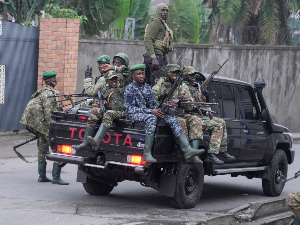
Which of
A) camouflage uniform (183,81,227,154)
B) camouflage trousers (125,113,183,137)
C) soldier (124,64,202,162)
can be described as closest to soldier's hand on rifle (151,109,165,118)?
soldier (124,64,202,162)

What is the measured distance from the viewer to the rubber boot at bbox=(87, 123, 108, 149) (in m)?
7.14

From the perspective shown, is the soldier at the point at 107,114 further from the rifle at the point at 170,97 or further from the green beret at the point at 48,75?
the green beret at the point at 48,75

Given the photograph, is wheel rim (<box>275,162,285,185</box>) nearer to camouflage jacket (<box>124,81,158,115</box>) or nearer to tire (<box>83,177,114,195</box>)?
tire (<box>83,177,114,195</box>)

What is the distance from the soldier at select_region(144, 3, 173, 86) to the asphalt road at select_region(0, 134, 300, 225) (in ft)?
6.50

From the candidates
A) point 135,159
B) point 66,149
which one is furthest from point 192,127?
point 66,149

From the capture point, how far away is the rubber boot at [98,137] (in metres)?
7.14

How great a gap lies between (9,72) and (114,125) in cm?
671

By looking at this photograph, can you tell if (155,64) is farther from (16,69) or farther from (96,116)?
(16,69)

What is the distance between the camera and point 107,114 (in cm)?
725

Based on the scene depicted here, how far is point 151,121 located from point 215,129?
127cm

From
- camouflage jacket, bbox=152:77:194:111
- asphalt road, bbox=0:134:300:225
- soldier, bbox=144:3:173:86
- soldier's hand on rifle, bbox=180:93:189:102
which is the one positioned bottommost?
asphalt road, bbox=0:134:300:225

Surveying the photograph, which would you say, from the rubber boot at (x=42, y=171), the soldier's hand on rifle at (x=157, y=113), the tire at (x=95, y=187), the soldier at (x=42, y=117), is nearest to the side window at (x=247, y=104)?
the soldier's hand on rifle at (x=157, y=113)

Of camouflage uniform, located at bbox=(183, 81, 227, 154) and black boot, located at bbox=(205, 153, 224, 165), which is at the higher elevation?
camouflage uniform, located at bbox=(183, 81, 227, 154)

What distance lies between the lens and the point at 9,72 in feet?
43.9
